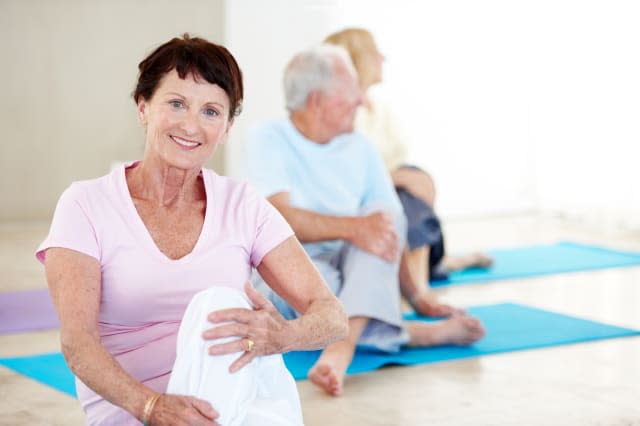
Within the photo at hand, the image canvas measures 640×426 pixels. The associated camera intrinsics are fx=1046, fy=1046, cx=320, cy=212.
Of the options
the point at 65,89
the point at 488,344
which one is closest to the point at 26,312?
the point at 488,344

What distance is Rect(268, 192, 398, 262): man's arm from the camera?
337 centimetres

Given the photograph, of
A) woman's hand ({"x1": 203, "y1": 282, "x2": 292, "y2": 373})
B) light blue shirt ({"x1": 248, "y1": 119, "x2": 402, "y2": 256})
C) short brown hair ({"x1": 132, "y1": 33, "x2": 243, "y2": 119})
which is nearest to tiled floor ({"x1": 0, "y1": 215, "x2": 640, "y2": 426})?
light blue shirt ({"x1": 248, "y1": 119, "x2": 402, "y2": 256})

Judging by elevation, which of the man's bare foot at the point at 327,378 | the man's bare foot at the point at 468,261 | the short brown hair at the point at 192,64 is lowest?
the man's bare foot at the point at 468,261

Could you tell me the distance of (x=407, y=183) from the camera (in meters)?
4.62

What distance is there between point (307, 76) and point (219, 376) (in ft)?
6.37

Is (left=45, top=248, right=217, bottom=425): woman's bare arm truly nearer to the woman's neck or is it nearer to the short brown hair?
the woman's neck

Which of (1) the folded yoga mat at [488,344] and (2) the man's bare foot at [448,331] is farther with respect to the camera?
(2) the man's bare foot at [448,331]

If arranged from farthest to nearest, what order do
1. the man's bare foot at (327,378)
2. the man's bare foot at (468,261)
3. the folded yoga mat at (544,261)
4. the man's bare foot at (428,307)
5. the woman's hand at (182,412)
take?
the man's bare foot at (468,261), the folded yoga mat at (544,261), the man's bare foot at (428,307), the man's bare foot at (327,378), the woman's hand at (182,412)

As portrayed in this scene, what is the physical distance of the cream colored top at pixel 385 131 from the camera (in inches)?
190

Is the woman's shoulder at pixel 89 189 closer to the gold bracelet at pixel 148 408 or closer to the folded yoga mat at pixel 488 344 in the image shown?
the gold bracelet at pixel 148 408

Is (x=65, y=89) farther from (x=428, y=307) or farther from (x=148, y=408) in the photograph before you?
(x=148, y=408)

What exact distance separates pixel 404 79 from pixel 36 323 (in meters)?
4.05

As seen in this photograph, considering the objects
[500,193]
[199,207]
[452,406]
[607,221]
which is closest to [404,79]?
[500,193]

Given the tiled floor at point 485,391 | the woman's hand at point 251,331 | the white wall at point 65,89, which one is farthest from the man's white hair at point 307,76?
the white wall at point 65,89
